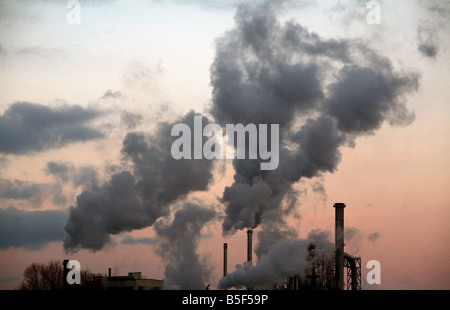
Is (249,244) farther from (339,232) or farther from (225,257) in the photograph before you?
(339,232)

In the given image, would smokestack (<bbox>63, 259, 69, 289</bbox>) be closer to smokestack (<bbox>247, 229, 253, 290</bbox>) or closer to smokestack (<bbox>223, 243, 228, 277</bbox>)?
smokestack (<bbox>247, 229, 253, 290</bbox>)

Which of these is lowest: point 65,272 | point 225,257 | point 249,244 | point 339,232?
point 65,272

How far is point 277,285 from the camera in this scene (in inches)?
3041

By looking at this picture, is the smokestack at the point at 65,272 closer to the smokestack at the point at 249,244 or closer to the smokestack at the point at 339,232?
the smokestack at the point at 249,244

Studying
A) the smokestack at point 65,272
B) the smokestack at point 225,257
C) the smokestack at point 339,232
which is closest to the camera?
the smokestack at point 65,272

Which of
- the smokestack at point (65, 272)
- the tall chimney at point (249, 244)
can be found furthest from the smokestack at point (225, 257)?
the smokestack at point (65, 272)

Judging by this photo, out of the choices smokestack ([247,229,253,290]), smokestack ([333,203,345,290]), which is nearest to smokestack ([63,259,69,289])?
smokestack ([247,229,253,290])

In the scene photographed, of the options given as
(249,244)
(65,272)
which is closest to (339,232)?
(249,244)

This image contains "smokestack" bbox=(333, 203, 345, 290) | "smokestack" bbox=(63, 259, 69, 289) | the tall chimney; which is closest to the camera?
"smokestack" bbox=(63, 259, 69, 289)

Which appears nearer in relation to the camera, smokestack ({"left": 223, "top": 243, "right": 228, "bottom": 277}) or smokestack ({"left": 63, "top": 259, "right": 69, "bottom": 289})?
smokestack ({"left": 63, "top": 259, "right": 69, "bottom": 289})
